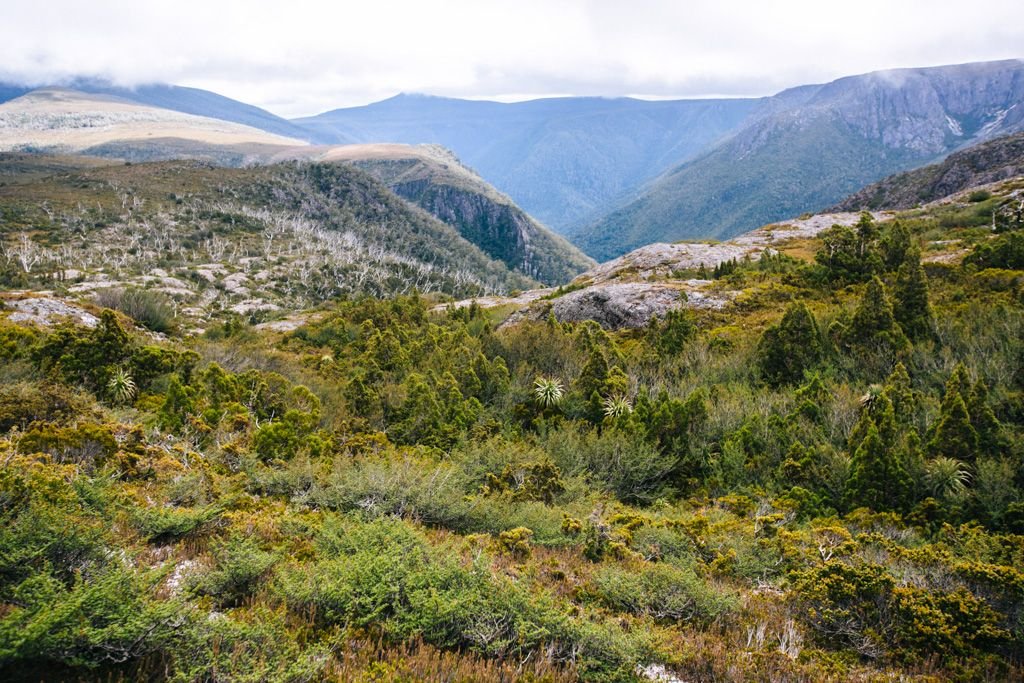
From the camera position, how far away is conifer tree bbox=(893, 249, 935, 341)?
2830cm

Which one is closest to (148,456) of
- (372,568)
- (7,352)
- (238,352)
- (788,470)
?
(372,568)

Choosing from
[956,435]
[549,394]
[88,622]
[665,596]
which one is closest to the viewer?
[88,622]

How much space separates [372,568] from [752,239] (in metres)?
69.2

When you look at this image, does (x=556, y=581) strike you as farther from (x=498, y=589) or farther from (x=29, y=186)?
(x=29, y=186)

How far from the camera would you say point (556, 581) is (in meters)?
10.6

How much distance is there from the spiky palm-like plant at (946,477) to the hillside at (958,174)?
110 meters

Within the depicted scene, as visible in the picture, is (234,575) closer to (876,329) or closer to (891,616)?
(891,616)

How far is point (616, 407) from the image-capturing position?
26781 mm

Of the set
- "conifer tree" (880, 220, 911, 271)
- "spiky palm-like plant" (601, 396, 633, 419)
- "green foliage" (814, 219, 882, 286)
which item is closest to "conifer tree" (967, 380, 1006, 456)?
"spiky palm-like plant" (601, 396, 633, 419)

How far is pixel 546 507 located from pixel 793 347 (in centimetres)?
2040

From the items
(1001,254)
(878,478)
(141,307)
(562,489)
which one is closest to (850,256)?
(1001,254)

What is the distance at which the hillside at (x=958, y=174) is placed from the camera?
102m

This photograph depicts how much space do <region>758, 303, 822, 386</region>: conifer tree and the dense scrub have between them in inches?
6.6

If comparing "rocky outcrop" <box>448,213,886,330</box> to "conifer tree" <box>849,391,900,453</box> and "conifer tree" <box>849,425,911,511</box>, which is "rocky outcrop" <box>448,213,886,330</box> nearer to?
"conifer tree" <box>849,391,900,453</box>
